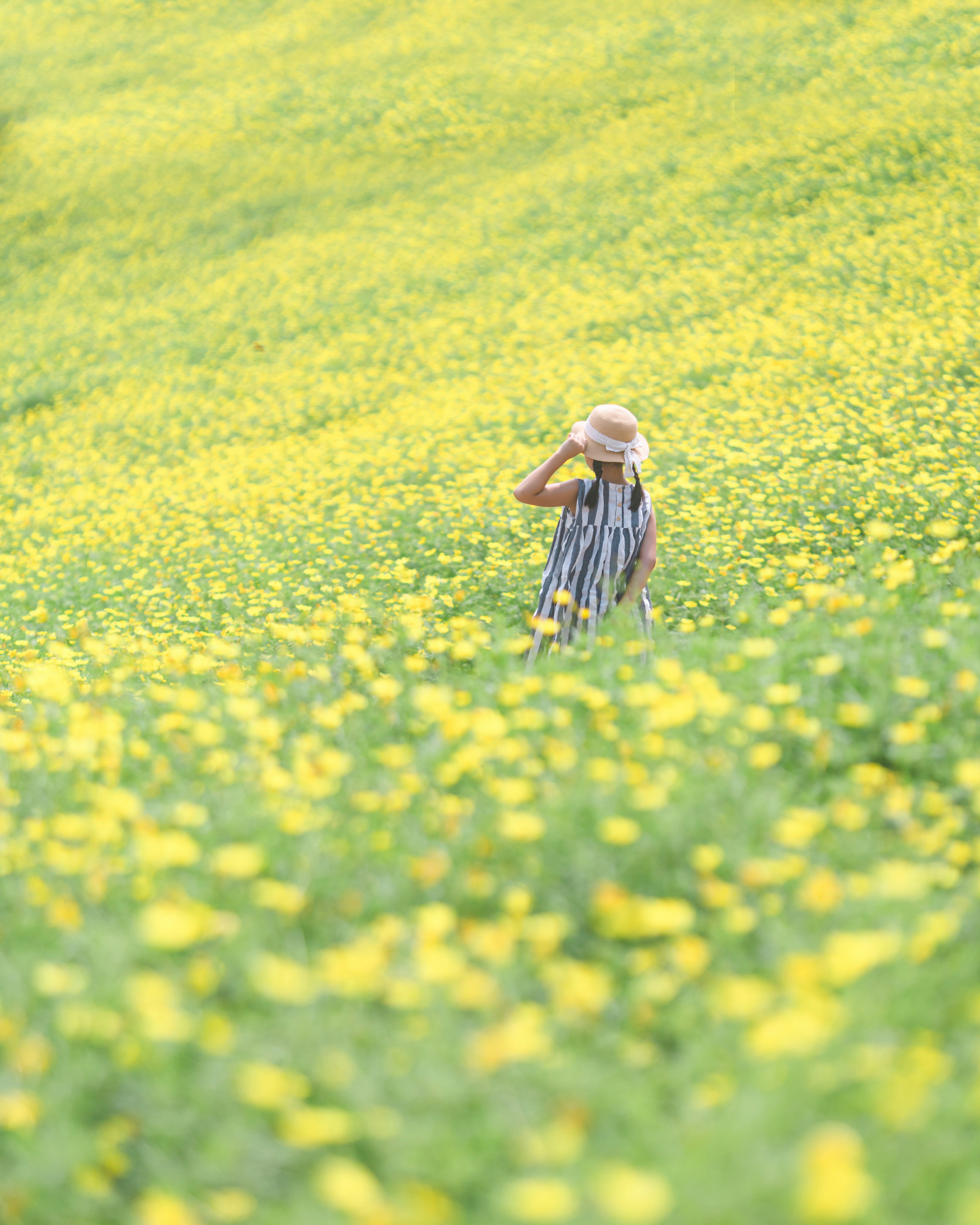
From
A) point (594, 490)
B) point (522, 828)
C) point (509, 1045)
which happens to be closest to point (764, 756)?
point (522, 828)

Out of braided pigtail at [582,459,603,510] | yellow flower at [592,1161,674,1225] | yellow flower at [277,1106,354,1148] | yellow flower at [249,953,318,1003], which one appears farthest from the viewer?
braided pigtail at [582,459,603,510]

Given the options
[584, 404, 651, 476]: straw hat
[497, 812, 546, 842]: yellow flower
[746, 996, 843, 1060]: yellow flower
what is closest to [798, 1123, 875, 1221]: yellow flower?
[746, 996, 843, 1060]: yellow flower

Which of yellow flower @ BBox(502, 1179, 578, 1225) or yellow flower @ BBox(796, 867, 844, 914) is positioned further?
yellow flower @ BBox(796, 867, 844, 914)

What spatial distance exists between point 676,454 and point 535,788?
7.71m

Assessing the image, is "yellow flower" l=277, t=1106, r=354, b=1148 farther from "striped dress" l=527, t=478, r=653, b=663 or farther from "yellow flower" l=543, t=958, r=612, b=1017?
"striped dress" l=527, t=478, r=653, b=663

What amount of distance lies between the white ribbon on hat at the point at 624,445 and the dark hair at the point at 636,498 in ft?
0.31

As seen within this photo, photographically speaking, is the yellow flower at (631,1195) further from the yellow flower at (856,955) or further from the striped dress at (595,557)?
the striped dress at (595,557)

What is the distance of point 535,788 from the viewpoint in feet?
10.1

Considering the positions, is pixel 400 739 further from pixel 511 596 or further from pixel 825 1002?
pixel 511 596

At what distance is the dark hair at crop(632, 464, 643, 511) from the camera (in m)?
5.27

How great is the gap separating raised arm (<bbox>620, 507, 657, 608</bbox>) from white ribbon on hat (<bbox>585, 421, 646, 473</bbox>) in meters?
0.32

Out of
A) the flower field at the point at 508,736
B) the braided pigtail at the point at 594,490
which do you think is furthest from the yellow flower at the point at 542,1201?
the braided pigtail at the point at 594,490

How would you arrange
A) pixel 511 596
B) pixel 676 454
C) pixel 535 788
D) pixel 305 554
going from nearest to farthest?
pixel 535 788, pixel 511 596, pixel 305 554, pixel 676 454

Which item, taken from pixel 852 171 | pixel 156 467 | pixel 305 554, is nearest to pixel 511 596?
pixel 305 554
